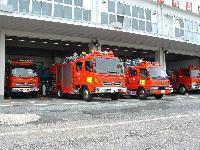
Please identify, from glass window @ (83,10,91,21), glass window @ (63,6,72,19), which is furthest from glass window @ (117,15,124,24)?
glass window @ (63,6,72,19)

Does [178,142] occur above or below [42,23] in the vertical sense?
below

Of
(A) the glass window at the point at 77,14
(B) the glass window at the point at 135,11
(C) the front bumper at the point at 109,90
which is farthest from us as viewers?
(B) the glass window at the point at 135,11

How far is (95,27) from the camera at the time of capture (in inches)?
899

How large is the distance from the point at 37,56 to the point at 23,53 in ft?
6.07

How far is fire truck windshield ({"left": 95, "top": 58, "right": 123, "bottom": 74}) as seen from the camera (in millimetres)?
18031

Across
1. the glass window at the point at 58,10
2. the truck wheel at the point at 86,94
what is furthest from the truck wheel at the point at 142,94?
the glass window at the point at 58,10

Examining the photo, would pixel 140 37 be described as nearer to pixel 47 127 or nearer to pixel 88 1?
pixel 88 1

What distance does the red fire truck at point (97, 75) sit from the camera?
17938mm

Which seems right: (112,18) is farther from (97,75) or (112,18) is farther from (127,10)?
(97,75)

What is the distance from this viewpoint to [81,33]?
2394cm

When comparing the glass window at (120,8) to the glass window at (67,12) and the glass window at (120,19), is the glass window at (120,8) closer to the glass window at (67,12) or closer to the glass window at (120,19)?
the glass window at (120,19)

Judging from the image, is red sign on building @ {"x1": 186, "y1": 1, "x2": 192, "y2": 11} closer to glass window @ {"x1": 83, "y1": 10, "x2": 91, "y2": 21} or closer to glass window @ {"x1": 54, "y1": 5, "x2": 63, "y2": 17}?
glass window @ {"x1": 83, "y1": 10, "x2": 91, "y2": 21}

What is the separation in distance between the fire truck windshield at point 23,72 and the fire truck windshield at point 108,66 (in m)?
7.07

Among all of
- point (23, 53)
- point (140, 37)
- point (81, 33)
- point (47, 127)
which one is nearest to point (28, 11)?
point (81, 33)
